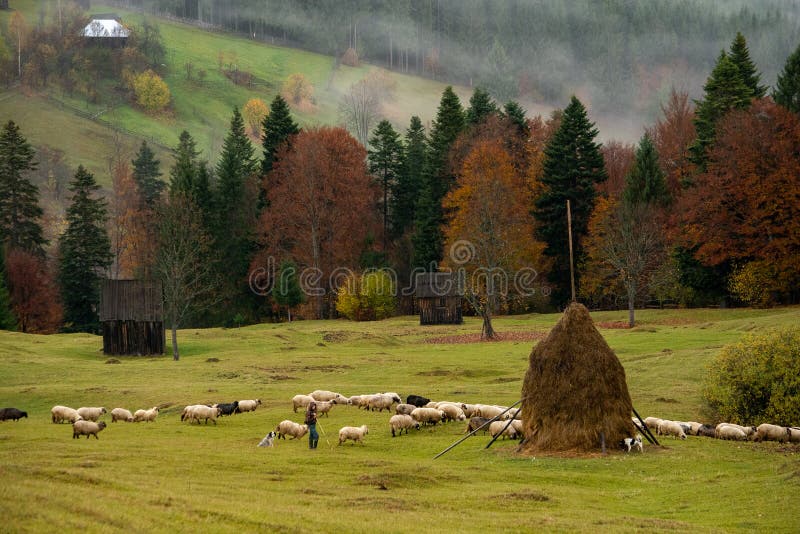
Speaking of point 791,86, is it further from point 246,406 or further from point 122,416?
point 122,416

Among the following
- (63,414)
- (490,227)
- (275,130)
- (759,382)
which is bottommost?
(63,414)

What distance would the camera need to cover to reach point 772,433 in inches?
1329

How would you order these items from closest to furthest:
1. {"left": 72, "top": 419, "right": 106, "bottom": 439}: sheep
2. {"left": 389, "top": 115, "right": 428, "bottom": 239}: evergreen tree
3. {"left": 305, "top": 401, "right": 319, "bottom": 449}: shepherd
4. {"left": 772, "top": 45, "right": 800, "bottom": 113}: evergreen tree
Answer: {"left": 305, "top": 401, "right": 319, "bottom": 449}: shepherd
{"left": 72, "top": 419, "right": 106, "bottom": 439}: sheep
{"left": 772, "top": 45, "right": 800, "bottom": 113}: evergreen tree
{"left": 389, "top": 115, "right": 428, "bottom": 239}: evergreen tree

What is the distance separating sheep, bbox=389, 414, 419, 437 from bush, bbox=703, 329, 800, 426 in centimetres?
1324

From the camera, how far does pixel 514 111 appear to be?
123m

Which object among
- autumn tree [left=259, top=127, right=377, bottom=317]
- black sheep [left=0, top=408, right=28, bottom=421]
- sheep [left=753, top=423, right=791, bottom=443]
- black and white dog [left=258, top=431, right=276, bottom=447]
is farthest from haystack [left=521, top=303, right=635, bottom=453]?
autumn tree [left=259, top=127, right=377, bottom=317]

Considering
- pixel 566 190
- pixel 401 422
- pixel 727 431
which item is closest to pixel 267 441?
pixel 401 422

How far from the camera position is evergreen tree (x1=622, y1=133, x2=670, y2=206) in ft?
321

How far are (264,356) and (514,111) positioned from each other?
67965 millimetres

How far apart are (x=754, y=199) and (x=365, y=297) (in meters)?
43.2

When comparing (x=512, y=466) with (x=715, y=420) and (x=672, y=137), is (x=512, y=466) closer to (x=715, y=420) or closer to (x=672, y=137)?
(x=715, y=420)

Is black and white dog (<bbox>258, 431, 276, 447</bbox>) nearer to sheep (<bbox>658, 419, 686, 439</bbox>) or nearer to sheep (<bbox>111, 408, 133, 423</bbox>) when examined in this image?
sheep (<bbox>111, 408, 133, 423</bbox>)

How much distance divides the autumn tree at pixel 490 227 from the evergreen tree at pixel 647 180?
11.3 m

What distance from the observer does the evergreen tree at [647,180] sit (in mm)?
97812
